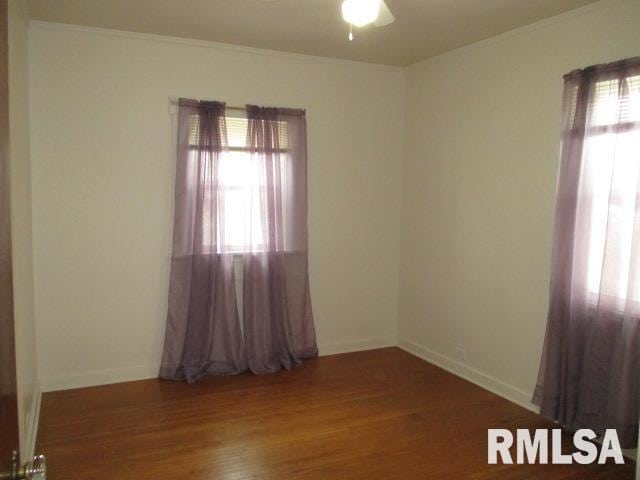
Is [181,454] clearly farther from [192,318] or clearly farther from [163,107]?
[163,107]

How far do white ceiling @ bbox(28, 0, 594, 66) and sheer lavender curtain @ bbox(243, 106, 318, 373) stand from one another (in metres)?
0.66

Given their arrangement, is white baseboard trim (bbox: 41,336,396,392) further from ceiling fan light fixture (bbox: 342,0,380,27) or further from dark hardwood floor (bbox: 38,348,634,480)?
ceiling fan light fixture (bbox: 342,0,380,27)

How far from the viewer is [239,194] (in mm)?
4125

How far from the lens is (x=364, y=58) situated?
4438mm

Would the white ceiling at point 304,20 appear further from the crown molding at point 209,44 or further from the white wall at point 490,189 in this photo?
the white wall at point 490,189

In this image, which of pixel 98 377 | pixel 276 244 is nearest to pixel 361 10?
pixel 276 244

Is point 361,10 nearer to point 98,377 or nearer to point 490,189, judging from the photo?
point 490,189

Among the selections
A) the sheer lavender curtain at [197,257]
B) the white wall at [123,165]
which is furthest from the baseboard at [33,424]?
the sheer lavender curtain at [197,257]

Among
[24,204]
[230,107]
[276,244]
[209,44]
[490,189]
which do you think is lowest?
[276,244]

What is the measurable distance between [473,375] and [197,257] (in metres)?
2.48

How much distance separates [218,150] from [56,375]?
2141 mm

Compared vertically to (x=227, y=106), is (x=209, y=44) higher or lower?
higher

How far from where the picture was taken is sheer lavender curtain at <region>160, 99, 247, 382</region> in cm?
394

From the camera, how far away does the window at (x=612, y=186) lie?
279cm
